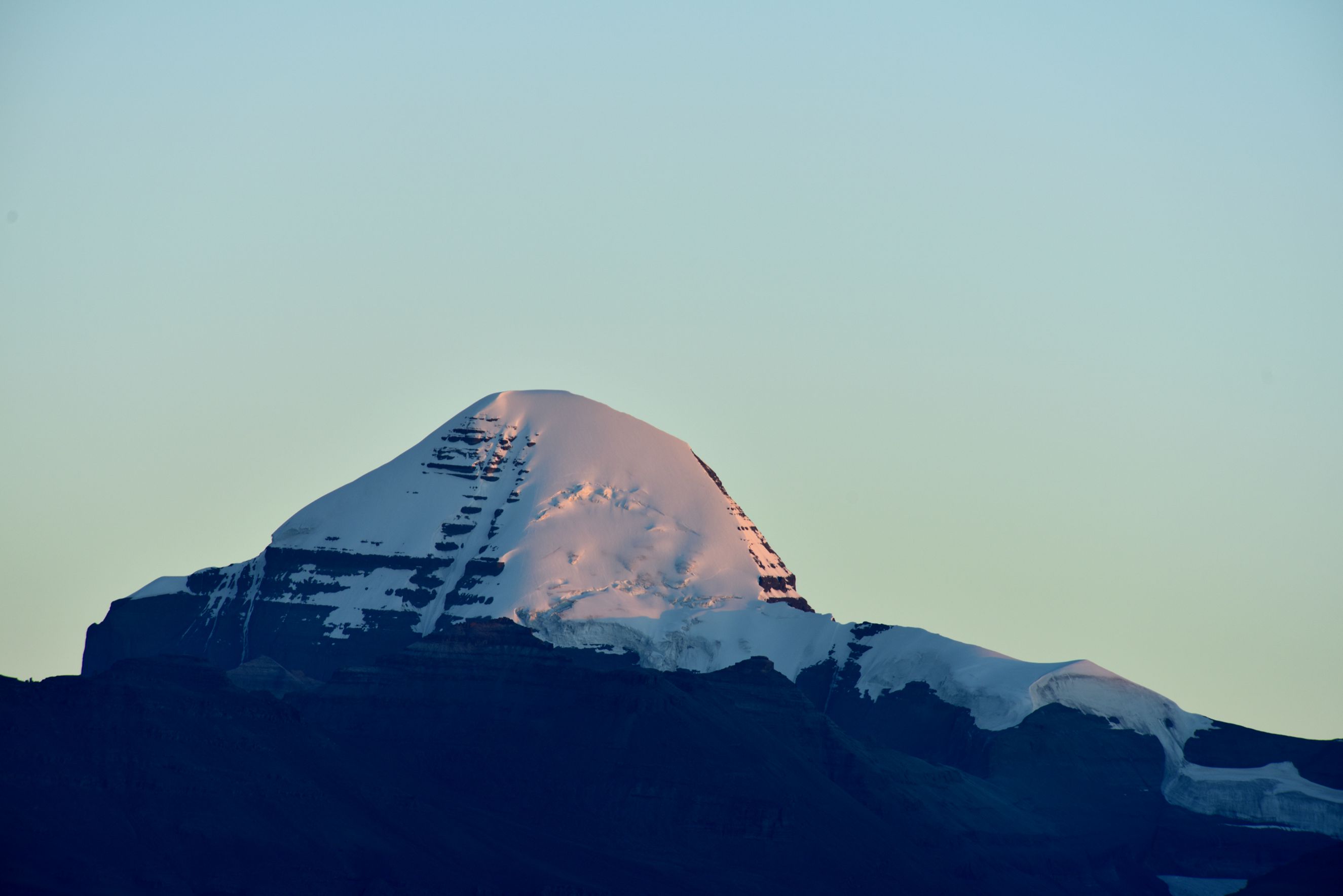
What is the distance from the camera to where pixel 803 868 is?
A: 187375mm

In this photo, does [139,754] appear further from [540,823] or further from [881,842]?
[881,842]

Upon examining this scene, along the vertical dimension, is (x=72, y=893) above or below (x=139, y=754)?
below

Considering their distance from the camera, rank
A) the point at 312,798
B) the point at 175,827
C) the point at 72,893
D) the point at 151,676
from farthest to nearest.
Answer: the point at 151,676
the point at 312,798
the point at 175,827
the point at 72,893

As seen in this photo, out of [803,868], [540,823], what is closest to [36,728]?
[540,823]

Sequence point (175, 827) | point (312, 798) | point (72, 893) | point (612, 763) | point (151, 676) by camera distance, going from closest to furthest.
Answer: point (72, 893)
point (175, 827)
point (312, 798)
point (151, 676)
point (612, 763)

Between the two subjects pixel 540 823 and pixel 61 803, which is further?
pixel 540 823

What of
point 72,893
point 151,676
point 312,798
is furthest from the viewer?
point 151,676

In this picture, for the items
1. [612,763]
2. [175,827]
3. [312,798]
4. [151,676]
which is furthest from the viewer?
[612,763]

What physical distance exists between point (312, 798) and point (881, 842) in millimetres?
44399

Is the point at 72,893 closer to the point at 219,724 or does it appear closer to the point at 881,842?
the point at 219,724

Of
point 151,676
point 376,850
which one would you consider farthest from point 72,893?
Result: point 151,676

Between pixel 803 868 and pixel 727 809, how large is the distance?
26.1 feet

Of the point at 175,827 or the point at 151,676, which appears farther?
the point at 151,676

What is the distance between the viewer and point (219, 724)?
173m
